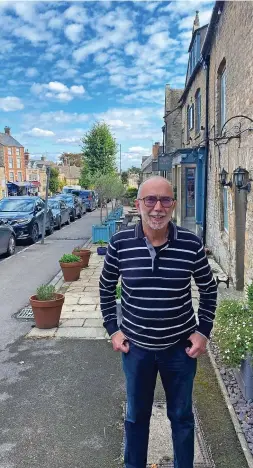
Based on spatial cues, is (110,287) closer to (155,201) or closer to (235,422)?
(155,201)

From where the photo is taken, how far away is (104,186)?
17.5 metres

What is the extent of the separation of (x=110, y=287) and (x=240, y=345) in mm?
1811

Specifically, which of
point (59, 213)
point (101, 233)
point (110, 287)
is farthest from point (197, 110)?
point (110, 287)

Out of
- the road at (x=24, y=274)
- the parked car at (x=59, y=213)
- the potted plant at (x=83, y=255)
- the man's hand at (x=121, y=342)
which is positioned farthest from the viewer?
the parked car at (x=59, y=213)

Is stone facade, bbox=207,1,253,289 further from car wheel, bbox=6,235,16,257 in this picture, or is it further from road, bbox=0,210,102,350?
car wheel, bbox=6,235,16,257

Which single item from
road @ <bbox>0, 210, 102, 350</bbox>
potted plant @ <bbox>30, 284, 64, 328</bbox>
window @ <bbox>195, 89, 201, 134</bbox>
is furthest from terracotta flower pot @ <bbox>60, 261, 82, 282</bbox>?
window @ <bbox>195, 89, 201, 134</bbox>

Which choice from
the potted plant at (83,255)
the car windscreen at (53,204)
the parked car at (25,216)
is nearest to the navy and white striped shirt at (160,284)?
the potted plant at (83,255)

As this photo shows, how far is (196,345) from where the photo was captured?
8.39ft

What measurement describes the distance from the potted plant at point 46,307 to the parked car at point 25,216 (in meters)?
9.67

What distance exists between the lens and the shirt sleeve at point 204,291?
8.42 feet

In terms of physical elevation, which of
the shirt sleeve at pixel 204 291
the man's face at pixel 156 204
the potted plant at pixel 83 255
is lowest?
the potted plant at pixel 83 255

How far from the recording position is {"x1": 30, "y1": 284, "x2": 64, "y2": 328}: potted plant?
5.89 m

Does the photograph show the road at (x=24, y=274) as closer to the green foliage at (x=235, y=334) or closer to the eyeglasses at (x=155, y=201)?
the green foliage at (x=235, y=334)

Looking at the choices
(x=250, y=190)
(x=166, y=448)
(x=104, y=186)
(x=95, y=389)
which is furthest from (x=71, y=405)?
(x=104, y=186)
